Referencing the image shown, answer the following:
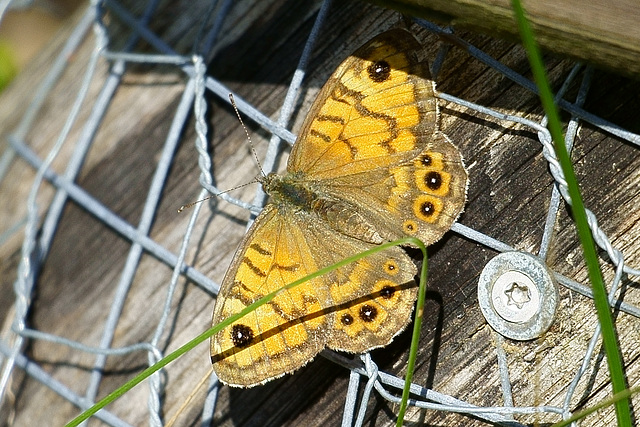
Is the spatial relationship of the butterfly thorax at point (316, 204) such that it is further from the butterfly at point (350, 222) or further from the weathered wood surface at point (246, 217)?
the weathered wood surface at point (246, 217)

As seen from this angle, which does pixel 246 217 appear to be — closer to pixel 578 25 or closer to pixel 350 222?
pixel 350 222

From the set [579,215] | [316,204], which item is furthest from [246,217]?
[579,215]

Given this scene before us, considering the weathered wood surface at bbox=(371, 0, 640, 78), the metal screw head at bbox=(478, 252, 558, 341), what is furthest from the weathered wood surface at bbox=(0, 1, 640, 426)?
the weathered wood surface at bbox=(371, 0, 640, 78)

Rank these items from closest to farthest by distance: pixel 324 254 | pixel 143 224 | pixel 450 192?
pixel 450 192 < pixel 324 254 < pixel 143 224

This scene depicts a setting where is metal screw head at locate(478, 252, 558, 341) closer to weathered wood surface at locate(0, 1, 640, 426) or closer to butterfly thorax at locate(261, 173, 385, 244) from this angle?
weathered wood surface at locate(0, 1, 640, 426)

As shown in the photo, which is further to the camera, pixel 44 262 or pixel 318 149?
pixel 44 262

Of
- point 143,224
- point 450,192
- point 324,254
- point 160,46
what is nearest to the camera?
point 450,192

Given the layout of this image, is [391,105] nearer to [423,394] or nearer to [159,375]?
[423,394]

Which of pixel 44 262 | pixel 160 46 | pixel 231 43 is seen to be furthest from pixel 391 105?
pixel 44 262
